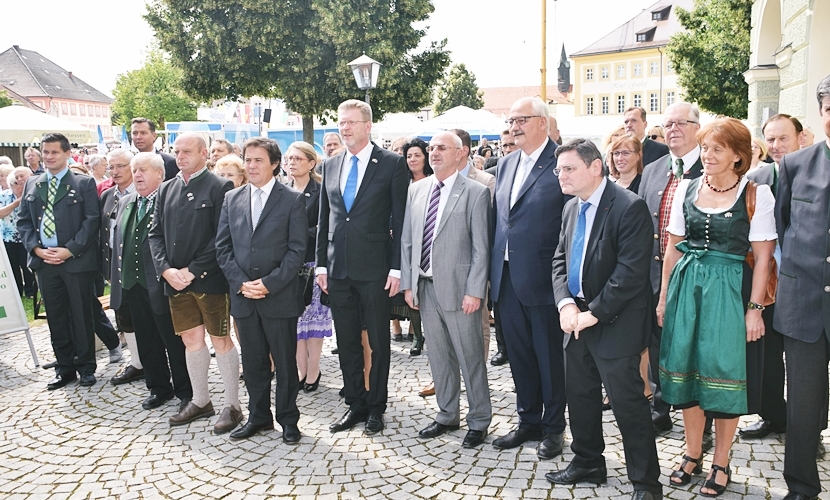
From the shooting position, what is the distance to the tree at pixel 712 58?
22.4 metres

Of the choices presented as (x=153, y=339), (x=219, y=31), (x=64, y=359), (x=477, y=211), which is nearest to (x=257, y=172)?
(x=477, y=211)

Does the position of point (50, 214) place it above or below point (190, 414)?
above

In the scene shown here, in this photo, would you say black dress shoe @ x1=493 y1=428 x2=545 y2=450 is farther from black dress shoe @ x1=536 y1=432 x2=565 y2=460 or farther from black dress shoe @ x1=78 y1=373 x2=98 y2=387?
black dress shoe @ x1=78 y1=373 x2=98 y2=387

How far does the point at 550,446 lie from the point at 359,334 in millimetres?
1597

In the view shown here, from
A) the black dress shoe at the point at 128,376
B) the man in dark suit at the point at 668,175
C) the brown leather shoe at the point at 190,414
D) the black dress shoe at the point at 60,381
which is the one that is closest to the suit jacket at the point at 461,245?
the man in dark suit at the point at 668,175

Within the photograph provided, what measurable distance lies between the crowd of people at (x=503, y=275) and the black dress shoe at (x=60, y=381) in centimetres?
3

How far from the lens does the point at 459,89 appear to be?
67.2m

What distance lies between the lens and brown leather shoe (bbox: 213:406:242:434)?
516 cm

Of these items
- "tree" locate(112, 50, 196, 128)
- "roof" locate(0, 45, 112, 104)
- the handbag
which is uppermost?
"roof" locate(0, 45, 112, 104)

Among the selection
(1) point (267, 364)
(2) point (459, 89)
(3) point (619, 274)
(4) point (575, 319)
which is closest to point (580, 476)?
(4) point (575, 319)

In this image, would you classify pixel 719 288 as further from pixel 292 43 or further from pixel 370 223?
Answer: pixel 292 43

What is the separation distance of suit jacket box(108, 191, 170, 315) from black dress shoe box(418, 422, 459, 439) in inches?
89.0

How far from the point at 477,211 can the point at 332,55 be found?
64.6ft

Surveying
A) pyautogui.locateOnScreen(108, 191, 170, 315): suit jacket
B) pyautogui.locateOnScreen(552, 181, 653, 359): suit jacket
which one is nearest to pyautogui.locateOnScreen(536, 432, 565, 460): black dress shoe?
pyautogui.locateOnScreen(552, 181, 653, 359): suit jacket
